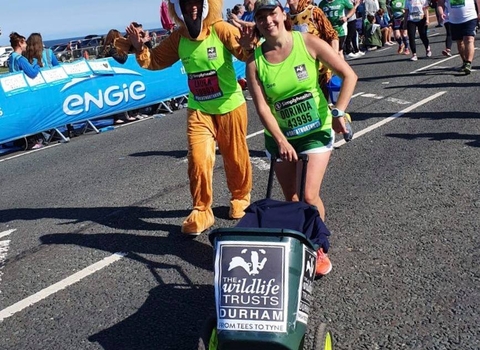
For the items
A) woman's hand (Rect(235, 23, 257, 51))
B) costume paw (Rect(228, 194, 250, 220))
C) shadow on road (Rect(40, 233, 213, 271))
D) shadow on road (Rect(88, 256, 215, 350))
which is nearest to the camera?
shadow on road (Rect(88, 256, 215, 350))

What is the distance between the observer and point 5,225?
6031 millimetres

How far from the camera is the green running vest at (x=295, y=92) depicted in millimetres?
3850

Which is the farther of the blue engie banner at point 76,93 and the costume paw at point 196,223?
the blue engie banner at point 76,93

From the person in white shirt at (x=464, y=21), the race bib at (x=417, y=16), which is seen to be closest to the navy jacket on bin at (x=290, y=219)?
the person in white shirt at (x=464, y=21)

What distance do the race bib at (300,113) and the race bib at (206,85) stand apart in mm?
1176

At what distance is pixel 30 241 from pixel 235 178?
75.1 inches

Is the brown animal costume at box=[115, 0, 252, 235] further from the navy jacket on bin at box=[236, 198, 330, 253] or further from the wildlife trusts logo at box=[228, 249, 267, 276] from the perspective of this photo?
the wildlife trusts logo at box=[228, 249, 267, 276]

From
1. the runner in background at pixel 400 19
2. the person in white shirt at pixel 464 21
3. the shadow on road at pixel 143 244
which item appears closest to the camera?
the shadow on road at pixel 143 244

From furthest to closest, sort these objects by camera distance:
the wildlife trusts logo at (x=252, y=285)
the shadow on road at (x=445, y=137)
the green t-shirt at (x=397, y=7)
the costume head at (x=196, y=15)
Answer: the green t-shirt at (x=397, y=7)
the shadow on road at (x=445, y=137)
the costume head at (x=196, y=15)
the wildlife trusts logo at (x=252, y=285)

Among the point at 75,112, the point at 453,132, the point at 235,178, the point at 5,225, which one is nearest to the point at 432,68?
the point at 453,132

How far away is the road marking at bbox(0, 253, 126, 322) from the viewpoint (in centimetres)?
409

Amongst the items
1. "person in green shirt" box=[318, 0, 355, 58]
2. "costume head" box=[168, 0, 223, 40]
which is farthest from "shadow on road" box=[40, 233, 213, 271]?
"person in green shirt" box=[318, 0, 355, 58]

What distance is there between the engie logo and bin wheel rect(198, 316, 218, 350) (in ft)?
28.4

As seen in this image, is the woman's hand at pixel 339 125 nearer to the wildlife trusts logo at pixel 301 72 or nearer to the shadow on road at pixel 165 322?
the wildlife trusts logo at pixel 301 72
